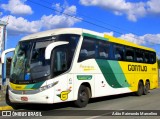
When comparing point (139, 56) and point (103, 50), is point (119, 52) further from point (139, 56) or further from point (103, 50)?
point (139, 56)

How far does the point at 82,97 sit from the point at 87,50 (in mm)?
2152

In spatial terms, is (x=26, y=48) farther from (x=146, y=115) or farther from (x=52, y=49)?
(x=146, y=115)

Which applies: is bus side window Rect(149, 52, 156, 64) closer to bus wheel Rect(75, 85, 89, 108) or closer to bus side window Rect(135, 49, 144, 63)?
bus side window Rect(135, 49, 144, 63)

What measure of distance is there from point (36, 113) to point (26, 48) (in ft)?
9.18

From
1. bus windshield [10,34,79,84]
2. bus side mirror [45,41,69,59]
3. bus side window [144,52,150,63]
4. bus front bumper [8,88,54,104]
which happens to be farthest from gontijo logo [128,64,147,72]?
bus front bumper [8,88,54,104]

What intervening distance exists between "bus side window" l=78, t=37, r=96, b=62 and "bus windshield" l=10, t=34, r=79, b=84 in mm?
635

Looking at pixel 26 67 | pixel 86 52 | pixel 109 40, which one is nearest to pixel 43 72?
pixel 26 67

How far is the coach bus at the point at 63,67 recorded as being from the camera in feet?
42.6

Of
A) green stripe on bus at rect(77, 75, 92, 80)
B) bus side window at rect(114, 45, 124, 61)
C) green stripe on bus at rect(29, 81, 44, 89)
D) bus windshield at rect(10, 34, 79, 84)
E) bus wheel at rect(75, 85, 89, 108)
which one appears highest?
bus side window at rect(114, 45, 124, 61)

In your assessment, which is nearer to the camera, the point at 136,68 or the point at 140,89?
the point at 136,68

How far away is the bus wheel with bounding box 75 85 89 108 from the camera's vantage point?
1435 centimetres

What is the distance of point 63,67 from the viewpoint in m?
13.6

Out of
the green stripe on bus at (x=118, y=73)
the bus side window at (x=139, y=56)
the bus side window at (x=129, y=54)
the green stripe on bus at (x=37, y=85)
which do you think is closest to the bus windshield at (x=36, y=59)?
the green stripe on bus at (x=37, y=85)

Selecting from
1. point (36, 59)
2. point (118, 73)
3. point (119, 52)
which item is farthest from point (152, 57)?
point (36, 59)
